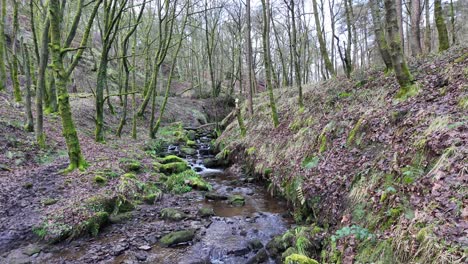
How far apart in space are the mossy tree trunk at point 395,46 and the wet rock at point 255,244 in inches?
200

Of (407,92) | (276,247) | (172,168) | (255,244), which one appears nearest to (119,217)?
(255,244)

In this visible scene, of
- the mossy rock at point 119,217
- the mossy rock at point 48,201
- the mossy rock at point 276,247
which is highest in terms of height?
the mossy rock at point 48,201

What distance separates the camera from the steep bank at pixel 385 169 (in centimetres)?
334

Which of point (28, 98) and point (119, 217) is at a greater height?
point (28, 98)

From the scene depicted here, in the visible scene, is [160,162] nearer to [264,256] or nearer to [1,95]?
[264,256]

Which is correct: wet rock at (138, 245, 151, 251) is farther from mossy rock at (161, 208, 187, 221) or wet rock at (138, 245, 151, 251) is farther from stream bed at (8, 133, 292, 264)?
mossy rock at (161, 208, 187, 221)

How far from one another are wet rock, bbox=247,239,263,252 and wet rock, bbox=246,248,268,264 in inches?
8.6

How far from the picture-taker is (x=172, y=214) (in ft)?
22.7

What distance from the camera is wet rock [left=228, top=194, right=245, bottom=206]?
8094mm

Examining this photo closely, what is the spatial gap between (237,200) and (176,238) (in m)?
2.77

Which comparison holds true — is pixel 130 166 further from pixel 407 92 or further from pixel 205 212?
pixel 407 92

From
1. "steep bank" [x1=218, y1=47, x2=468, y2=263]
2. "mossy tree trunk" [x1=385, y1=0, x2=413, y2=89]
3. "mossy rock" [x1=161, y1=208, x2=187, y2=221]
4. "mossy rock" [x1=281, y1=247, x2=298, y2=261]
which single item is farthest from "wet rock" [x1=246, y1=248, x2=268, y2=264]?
"mossy tree trunk" [x1=385, y1=0, x2=413, y2=89]

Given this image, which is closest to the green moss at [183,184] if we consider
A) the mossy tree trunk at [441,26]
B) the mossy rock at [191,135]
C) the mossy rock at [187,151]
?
the mossy rock at [187,151]

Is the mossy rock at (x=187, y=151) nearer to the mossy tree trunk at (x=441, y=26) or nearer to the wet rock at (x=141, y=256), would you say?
the wet rock at (x=141, y=256)
